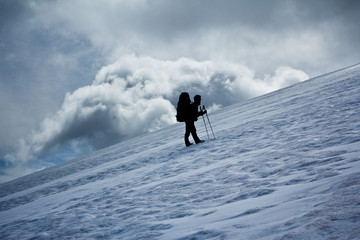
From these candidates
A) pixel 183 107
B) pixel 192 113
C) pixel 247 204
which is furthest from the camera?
pixel 192 113

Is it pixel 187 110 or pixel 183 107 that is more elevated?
pixel 183 107

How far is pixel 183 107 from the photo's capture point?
1210cm

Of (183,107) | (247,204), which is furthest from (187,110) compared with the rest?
(247,204)

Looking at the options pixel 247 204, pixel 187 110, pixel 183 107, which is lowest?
pixel 247 204

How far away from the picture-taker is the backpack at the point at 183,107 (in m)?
12.1

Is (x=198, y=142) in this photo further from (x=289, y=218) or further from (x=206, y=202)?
(x=289, y=218)

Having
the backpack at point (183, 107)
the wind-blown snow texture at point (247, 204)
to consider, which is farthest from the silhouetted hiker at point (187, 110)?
the wind-blown snow texture at point (247, 204)

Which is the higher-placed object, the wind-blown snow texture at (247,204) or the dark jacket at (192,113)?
the dark jacket at (192,113)

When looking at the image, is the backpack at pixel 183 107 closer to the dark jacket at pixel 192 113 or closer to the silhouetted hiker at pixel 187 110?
the silhouetted hiker at pixel 187 110

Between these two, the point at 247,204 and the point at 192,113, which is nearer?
the point at 247,204

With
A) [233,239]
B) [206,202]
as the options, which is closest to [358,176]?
[233,239]

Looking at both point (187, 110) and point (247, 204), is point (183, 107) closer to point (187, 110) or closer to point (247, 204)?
point (187, 110)

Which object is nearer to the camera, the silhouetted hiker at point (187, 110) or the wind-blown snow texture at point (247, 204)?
the wind-blown snow texture at point (247, 204)

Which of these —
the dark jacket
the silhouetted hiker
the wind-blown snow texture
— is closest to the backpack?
the silhouetted hiker
